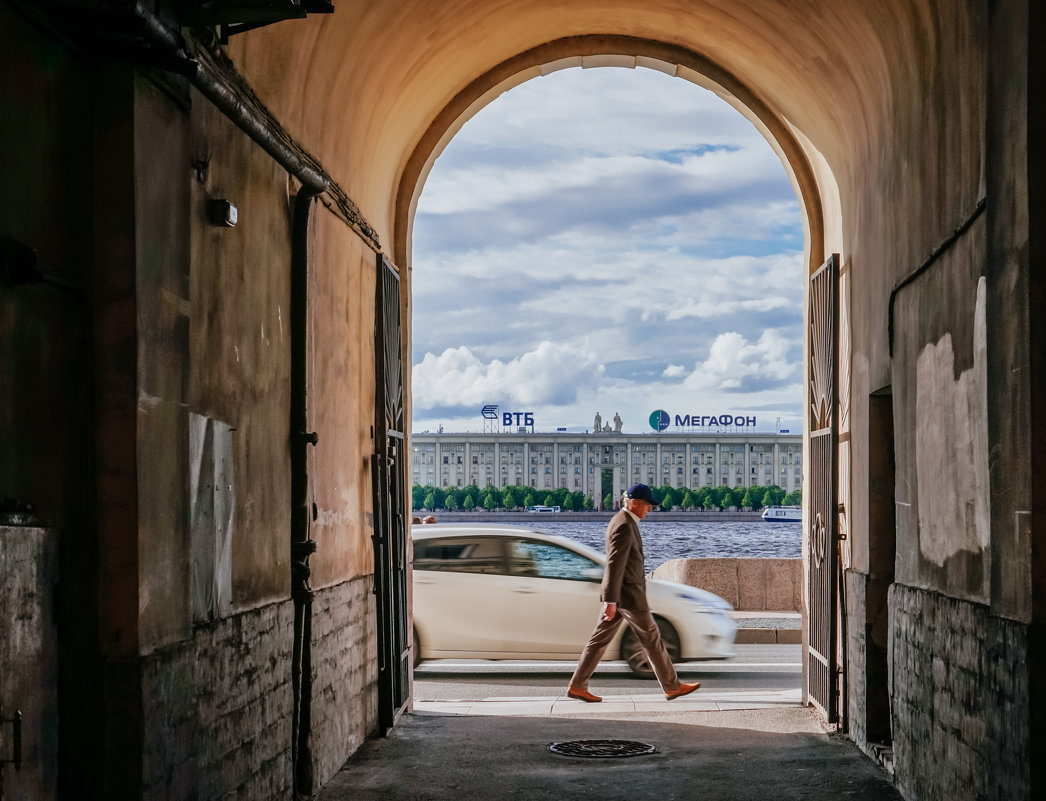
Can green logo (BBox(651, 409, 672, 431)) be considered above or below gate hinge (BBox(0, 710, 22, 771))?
above

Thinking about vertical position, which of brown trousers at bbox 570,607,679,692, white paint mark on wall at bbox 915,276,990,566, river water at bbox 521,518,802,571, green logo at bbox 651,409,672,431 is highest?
green logo at bbox 651,409,672,431

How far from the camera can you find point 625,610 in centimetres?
1222

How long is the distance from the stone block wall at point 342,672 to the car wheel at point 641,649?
473 centimetres

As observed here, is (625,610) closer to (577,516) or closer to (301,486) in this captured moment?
(301,486)

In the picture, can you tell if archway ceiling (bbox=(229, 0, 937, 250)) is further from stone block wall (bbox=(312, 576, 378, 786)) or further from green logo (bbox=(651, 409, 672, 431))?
green logo (bbox=(651, 409, 672, 431))

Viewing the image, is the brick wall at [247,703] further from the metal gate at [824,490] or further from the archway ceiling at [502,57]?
the metal gate at [824,490]

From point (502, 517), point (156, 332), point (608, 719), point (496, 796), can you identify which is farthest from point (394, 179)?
point (502, 517)

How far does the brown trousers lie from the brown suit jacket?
11cm

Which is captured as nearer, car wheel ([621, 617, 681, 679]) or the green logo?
car wheel ([621, 617, 681, 679])

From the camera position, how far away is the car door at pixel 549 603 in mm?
14656

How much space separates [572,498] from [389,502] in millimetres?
158343

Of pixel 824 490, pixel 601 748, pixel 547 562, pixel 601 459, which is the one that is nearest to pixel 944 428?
pixel 601 748

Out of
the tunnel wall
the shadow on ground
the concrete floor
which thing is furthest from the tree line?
the tunnel wall

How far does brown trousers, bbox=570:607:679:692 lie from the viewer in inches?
478
